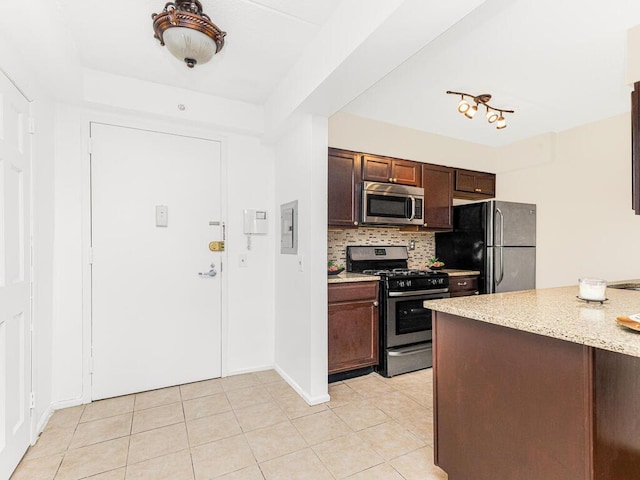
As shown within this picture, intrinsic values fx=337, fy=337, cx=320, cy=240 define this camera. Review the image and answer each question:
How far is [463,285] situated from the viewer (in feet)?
11.7

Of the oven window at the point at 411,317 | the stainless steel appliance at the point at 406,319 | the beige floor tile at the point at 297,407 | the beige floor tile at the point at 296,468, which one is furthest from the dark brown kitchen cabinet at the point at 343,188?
the beige floor tile at the point at 296,468

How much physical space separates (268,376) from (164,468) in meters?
1.29

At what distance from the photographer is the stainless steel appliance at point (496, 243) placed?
11.7 ft

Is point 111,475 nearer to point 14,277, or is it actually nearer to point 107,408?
point 107,408

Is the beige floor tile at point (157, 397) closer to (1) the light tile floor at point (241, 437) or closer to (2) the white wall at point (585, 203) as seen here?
(1) the light tile floor at point (241, 437)

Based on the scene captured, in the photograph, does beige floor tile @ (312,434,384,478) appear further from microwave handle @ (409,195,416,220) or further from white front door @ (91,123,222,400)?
microwave handle @ (409,195,416,220)

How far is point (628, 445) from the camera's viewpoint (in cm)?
122

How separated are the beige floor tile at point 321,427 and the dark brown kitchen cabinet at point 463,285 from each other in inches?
73.0

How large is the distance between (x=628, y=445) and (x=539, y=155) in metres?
3.44

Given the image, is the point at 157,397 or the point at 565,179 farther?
the point at 565,179

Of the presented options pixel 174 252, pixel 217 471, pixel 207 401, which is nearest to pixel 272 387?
pixel 207 401

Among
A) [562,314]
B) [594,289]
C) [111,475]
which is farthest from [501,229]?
[111,475]

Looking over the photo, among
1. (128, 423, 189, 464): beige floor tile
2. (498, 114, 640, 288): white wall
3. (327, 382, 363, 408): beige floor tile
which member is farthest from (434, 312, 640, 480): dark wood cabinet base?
(498, 114, 640, 288): white wall

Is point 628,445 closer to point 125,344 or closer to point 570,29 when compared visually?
point 570,29
